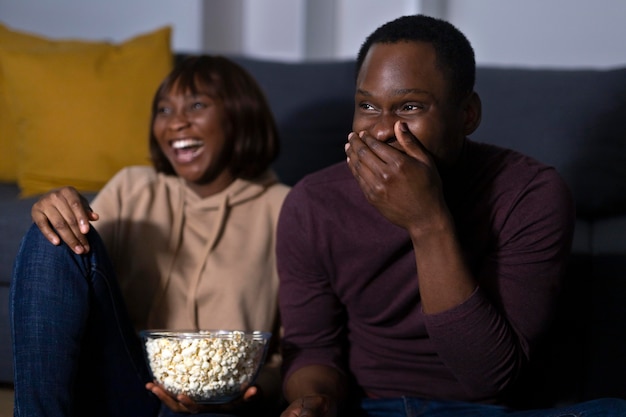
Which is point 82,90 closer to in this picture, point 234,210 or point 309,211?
point 234,210

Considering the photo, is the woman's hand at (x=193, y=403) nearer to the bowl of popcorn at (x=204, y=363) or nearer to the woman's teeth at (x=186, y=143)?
the bowl of popcorn at (x=204, y=363)

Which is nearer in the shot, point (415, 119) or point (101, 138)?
point (415, 119)

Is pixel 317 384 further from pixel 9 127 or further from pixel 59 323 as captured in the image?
pixel 9 127

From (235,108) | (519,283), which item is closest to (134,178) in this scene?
(235,108)

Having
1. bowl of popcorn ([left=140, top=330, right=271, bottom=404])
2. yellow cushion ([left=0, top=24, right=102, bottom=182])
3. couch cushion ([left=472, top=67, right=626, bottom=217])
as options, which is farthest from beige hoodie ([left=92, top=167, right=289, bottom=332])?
yellow cushion ([left=0, top=24, right=102, bottom=182])

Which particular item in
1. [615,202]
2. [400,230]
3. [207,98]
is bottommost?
[615,202]

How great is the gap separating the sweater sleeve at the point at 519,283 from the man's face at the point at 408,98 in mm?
163

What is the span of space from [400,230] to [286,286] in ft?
0.79

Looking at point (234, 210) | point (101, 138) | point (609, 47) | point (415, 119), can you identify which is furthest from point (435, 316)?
point (609, 47)

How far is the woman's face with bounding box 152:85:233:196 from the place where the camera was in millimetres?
1826

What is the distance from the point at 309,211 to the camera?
4.96 ft

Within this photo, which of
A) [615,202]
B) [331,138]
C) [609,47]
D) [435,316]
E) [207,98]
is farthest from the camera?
[609,47]

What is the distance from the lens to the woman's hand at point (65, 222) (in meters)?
1.45

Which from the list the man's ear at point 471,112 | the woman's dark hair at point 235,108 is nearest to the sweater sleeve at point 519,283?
the man's ear at point 471,112
